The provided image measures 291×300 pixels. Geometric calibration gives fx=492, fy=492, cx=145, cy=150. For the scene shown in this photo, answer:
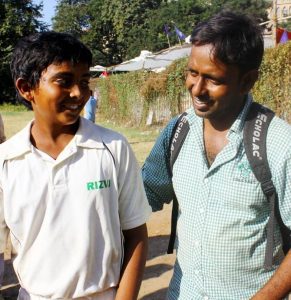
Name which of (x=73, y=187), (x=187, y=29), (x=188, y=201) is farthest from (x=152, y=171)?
(x=187, y=29)

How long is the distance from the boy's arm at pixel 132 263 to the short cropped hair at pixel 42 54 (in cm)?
63

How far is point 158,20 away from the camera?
5444 cm

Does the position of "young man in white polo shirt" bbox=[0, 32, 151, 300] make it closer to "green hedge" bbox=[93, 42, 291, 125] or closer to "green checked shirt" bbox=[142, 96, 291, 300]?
"green checked shirt" bbox=[142, 96, 291, 300]

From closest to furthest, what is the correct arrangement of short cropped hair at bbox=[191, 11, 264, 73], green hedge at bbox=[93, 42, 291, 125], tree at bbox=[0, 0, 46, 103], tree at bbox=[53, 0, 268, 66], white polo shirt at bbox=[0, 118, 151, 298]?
white polo shirt at bbox=[0, 118, 151, 298]
short cropped hair at bbox=[191, 11, 264, 73]
green hedge at bbox=[93, 42, 291, 125]
tree at bbox=[0, 0, 46, 103]
tree at bbox=[53, 0, 268, 66]

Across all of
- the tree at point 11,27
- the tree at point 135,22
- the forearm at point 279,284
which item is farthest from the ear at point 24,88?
the tree at point 135,22

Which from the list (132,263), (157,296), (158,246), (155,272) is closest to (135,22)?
(158,246)

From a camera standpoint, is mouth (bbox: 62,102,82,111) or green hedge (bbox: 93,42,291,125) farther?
green hedge (bbox: 93,42,291,125)

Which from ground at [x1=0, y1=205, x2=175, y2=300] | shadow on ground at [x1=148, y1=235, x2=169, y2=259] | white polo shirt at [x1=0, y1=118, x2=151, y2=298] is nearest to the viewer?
white polo shirt at [x1=0, y1=118, x2=151, y2=298]

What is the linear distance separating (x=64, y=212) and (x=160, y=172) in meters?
0.54

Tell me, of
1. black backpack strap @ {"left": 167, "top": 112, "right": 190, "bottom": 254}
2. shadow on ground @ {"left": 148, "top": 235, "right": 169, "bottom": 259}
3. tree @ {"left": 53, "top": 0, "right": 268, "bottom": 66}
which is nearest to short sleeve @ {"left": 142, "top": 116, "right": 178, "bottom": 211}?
black backpack strap @ {"left": 167, "top": 112, "right": 190, "bottom": 254}

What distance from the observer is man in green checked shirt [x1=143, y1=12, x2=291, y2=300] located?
169 cm

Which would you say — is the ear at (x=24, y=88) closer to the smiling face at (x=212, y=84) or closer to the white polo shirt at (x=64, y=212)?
the white polo shirt at (x=64, y=212)

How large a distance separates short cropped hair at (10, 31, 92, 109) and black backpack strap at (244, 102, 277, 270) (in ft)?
2.06

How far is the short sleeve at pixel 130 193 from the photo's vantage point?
1.70m
